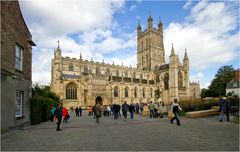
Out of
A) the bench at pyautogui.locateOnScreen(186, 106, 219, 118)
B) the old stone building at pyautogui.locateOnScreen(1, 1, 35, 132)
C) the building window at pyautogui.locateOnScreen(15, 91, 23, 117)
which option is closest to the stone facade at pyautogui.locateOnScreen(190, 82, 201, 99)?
the bench at pyautogui.locateOnScreen(186, 106, 219, 118)

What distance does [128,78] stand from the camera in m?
73.5

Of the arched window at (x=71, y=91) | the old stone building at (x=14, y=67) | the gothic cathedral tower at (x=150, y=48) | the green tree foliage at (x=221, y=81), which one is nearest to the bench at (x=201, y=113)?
the old stone building at (x=14, y=67)

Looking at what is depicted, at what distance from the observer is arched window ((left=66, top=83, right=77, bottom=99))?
53622 mm

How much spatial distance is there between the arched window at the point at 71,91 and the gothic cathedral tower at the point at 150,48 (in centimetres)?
4256

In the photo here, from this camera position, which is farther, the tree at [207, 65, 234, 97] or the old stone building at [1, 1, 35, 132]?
the tree at [207, 65, 234, 97]

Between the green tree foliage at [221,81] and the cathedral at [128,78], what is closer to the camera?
the cathedral at [128,78]

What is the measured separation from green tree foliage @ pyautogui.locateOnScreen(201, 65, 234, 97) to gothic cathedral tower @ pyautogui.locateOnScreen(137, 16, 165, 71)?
2615 centimetres

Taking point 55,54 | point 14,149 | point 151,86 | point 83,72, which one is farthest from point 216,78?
point 14,149

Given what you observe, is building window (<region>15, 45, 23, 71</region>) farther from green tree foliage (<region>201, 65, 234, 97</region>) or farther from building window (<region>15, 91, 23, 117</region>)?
green tree foliage (<region>201, 65, 234, 97</region>)

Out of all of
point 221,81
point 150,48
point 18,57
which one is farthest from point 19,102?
point 150,48

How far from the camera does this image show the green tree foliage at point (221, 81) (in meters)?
65.5

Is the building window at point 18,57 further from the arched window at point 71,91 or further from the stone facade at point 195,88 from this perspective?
the stone facade at point 195,88

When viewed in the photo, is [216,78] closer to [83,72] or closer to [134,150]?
[83,72]

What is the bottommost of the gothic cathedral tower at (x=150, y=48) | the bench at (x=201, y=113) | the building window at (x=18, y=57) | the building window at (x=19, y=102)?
the bench at (x=201, y=113)
